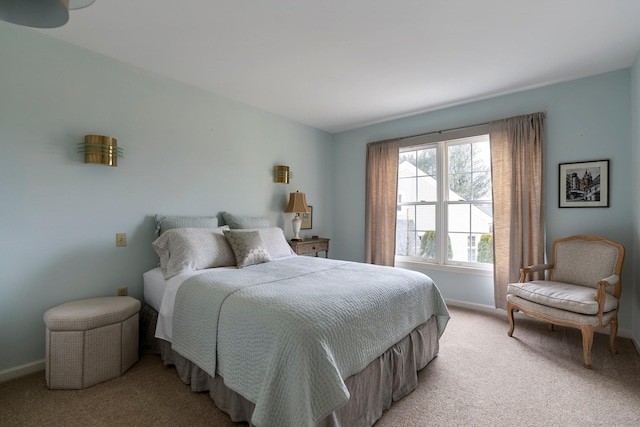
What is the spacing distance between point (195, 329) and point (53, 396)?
40.6 inches

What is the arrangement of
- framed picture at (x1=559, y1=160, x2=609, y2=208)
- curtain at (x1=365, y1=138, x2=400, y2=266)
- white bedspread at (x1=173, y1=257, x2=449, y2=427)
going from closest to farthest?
white bedspread at (x1=173, y1=257, x2=449, y2=427), framed picture at (x1=559, y1=160, x2=609, y2=208), curtain at (x1=365, y1=138, x2=400, y2=266)

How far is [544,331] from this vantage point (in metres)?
2.95

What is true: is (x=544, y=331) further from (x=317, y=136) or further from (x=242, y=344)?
(x=317, y=136)

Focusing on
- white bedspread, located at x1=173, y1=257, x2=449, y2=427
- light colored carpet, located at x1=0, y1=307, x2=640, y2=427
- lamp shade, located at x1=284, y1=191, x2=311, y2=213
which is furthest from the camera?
lamp shade, located at x1=284, y1=191, x2=311, y2=213

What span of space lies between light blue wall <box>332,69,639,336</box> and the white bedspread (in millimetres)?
1770

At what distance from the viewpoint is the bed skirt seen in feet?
5.12

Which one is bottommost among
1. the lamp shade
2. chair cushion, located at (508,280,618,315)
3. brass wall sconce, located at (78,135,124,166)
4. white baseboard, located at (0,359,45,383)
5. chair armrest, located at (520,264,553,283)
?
white baseboard, located at (0,359,45,383)

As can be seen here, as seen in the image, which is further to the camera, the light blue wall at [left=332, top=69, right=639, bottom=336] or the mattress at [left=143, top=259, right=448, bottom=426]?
the light blue wall at [left=332, top=69, right=639, bottom=336]

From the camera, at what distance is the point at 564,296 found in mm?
2430

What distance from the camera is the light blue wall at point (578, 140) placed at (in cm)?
276

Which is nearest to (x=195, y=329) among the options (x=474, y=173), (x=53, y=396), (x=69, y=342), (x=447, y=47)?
(x=69, y=342)

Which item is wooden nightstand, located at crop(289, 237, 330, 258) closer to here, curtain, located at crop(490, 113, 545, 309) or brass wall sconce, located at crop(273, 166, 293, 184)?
brass wall sconce, located at crop(273, 166, 293, 184)

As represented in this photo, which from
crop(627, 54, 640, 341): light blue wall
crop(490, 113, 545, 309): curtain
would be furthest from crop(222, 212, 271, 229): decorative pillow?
crop(627, 54, 640, 341): light blue wall

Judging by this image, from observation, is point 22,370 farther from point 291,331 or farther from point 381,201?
point 381,201
